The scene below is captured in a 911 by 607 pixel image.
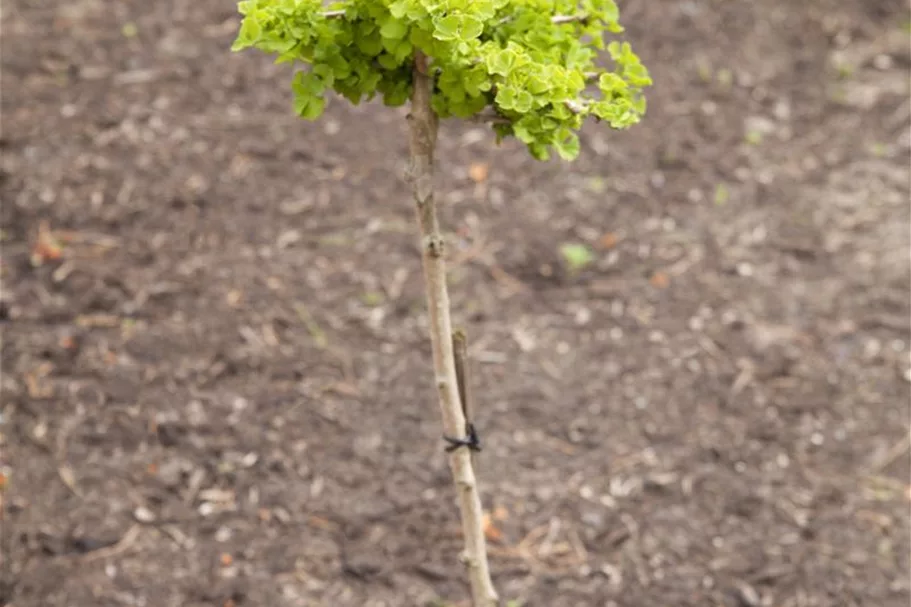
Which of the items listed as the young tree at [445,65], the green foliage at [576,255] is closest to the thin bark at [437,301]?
the young tree at [445,65]

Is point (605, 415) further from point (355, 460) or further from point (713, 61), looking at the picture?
point (713, 61)

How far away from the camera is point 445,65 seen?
1.71 m

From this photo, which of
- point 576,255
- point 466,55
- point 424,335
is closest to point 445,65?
point 466,55

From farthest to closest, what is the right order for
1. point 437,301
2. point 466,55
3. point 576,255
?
point 576,255, point 437,301, point 466,55

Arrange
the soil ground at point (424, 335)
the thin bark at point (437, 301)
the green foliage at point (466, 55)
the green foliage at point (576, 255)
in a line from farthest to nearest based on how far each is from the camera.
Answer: the green foliage at point (576, 255) < the soil ground at point (424, 335) < the thin bark at point (437, 301) < the green foliage at point (466, 55)

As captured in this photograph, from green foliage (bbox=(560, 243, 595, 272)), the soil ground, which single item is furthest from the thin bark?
green foliage (bbox=(560, 243, 595, 272))

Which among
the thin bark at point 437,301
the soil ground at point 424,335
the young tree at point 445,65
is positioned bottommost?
the soil ground at point 424,335

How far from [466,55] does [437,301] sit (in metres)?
0.48

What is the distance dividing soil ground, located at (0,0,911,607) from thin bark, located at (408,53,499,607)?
594mm

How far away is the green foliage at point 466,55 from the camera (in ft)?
5.34

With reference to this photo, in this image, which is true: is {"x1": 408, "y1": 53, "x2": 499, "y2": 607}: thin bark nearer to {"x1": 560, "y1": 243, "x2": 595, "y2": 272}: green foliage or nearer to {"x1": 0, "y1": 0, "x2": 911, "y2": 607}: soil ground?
{"x1": 0, "y1": 0, "x2": 911, "y2": 607}: soil ground

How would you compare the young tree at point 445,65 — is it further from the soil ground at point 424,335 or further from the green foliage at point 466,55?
the soil ground at point 424,335

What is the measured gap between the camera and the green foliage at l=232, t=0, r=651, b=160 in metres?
1.63

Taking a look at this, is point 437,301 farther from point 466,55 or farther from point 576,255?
point 576,255
